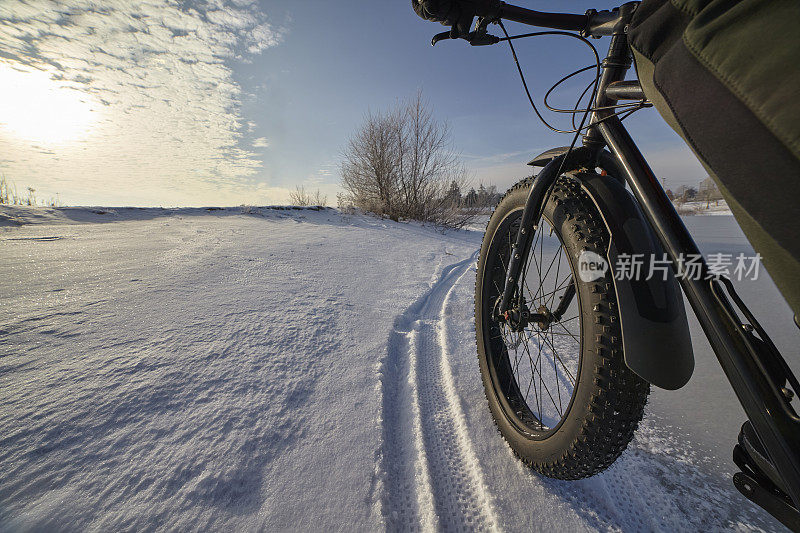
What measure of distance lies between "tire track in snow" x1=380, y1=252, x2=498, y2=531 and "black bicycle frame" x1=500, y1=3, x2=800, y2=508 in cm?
65

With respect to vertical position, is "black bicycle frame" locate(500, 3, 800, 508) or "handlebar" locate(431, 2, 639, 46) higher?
"handlebar" locate(431, 2, 639, 46)

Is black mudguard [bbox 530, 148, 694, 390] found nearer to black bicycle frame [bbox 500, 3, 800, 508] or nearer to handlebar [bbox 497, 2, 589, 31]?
black bicycle frame [bbox 500, 3, 800, 508]

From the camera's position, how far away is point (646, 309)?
0.67 metres

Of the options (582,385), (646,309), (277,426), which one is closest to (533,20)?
(646,309)

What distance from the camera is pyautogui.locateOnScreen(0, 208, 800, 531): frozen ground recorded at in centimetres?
74

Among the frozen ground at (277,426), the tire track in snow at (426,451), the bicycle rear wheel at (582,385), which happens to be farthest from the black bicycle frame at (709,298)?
the tire track in snow at (426,451)

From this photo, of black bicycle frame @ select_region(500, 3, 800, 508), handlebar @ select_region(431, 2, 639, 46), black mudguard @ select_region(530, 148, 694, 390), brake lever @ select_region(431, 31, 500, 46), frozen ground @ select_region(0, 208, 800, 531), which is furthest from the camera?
brake lever @ select_region(431, 31, 500, 46)

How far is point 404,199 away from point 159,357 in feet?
30.3

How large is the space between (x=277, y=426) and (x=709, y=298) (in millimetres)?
1239

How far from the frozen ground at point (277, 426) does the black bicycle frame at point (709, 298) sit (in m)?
0.52

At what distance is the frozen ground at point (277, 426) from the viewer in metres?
0.74

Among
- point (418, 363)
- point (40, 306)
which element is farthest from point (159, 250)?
point (418, 363)

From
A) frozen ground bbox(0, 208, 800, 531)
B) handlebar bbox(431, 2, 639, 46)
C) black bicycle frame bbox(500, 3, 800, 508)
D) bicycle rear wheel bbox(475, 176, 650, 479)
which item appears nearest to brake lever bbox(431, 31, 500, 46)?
handlebar bbox(431, 2, 639, 46)

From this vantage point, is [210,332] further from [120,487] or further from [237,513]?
[237,513]
